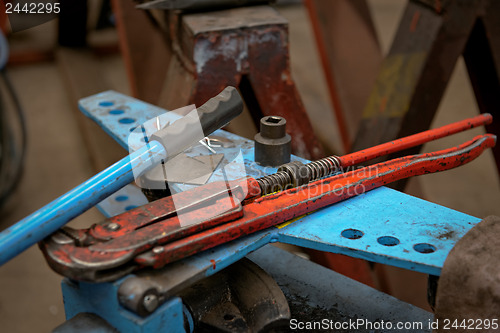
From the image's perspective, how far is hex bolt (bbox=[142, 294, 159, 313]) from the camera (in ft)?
2.19

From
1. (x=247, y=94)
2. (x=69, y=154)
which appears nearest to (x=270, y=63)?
(x=247, y=94)

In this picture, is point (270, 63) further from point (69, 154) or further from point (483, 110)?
point (69, 154)

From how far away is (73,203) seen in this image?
74cm

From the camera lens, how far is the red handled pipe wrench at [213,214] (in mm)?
690

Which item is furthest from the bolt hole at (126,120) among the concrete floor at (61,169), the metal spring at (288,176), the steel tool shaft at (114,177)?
the concrete floor at (61,169)

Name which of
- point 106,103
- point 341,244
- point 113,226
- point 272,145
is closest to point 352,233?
point 341,244

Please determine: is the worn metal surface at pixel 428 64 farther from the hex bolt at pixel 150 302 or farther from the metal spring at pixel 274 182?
the hex bolt at pixel 150 302

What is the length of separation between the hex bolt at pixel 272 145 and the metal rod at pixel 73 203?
227mm

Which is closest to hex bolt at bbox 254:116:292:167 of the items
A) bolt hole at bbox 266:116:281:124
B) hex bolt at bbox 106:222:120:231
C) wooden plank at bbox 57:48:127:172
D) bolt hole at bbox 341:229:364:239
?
bolt hole at bbox 266:116:281:124

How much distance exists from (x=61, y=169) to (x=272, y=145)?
81.6 inches

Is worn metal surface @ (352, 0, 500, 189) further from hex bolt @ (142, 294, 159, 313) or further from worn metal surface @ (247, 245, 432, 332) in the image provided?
hex bolt @ (142, 294, 159, 313)

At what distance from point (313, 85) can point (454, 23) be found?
7.54ft

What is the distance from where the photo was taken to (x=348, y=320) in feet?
3.23

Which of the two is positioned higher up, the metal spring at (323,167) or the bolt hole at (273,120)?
the bolt hole at (273,120)
